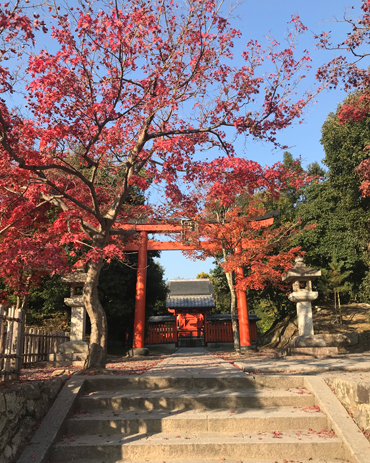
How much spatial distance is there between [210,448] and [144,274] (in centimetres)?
1318

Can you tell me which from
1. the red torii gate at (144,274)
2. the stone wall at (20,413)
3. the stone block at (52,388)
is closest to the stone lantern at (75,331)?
the red torii gate at (144,274)

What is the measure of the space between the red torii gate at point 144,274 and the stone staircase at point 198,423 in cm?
1050

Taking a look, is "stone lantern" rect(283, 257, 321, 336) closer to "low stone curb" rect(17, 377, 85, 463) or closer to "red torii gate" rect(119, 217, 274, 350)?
"red torii gate" rect(119, 217, 274, 350)

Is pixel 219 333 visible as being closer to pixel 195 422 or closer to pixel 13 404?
pixel 195 422

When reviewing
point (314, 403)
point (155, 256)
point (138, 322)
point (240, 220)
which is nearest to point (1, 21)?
point (314, 403)

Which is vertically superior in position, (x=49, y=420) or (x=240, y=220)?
(x=240, y=220)

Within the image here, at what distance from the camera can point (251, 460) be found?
10.5 feet

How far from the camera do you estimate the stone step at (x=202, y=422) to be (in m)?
3.62

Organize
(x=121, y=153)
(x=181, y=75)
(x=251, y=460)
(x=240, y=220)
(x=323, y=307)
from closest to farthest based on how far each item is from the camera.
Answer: (x=251, y=460) < (x=181, y=75) < (x=121, y=153) < (x=240, y=220) < (x=323, y=307)

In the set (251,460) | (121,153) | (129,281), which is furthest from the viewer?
(129,281)

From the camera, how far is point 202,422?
366cm

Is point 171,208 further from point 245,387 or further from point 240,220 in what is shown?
point 240,220

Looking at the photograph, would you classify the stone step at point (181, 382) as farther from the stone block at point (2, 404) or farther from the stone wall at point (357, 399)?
the stone block at point (2, 404)

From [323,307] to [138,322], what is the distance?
35.8 ft
